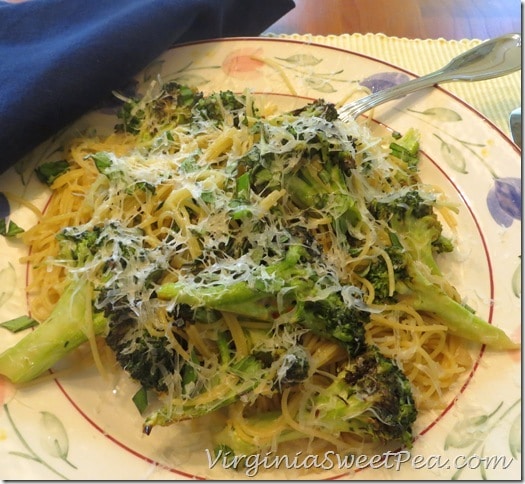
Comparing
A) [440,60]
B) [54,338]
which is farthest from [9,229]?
[440,60]

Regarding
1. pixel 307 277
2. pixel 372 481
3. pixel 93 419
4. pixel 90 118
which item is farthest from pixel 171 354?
pixel 90 118

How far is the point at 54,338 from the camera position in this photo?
5.33 ft

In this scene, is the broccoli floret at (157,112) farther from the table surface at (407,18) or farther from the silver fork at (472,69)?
the table surface at (407,18)

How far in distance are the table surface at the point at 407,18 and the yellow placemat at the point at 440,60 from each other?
5.6 inches

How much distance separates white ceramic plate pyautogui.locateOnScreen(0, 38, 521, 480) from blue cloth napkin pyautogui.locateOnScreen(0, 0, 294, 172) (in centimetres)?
11

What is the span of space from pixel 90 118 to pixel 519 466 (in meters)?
1.95

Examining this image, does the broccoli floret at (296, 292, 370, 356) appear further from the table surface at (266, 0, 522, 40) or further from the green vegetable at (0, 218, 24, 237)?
the table surface at (266, 0, 522, 40)

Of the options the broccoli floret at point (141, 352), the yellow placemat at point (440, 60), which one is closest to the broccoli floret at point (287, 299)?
the broccoli floret at point (141, 352)

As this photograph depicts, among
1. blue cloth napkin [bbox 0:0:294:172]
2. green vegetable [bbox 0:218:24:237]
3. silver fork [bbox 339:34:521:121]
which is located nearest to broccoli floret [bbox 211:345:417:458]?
green vegetable [bbox 0:218:24:237]

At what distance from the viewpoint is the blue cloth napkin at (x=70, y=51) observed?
2.00 m

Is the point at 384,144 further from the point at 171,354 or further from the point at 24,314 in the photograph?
the point at 24,314

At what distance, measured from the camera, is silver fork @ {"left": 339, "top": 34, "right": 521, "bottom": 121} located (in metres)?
2.26

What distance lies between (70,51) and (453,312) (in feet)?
5.55

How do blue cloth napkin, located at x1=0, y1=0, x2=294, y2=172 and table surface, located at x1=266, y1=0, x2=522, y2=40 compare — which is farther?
table surface, located at x1=266, y1=0, x2=522, y2=40
